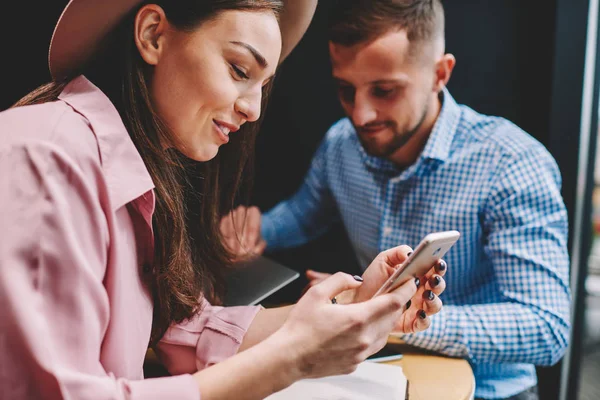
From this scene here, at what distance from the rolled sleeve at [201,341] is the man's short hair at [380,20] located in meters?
0.89

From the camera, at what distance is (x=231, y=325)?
1208mm

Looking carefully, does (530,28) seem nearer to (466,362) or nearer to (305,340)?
(466,362)

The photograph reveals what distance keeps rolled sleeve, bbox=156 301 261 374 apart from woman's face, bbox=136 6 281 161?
432 mm

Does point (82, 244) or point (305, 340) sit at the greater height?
point (82, 244)

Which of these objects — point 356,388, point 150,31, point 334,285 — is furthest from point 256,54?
point 356,388

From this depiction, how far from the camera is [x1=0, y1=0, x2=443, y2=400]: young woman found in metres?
0.69

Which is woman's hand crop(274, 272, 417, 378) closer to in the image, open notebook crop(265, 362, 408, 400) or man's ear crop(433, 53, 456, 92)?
open notebook crop(265, 362, 408, 400)

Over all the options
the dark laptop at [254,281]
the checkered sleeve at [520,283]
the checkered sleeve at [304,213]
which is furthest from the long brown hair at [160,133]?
the checkered sleeve at [304,213]

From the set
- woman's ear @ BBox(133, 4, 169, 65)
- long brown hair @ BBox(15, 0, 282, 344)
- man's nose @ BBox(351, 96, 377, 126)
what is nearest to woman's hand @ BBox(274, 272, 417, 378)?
long brown hair @ BBox(15, 0, 282, 344)

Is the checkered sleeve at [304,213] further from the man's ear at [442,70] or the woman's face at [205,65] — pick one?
the woman's face at [205,65]

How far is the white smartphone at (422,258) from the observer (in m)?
0.83

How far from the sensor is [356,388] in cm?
108

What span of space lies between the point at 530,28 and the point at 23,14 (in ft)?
5.40

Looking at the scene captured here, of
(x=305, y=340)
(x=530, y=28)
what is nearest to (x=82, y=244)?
(x=305, y=340)
